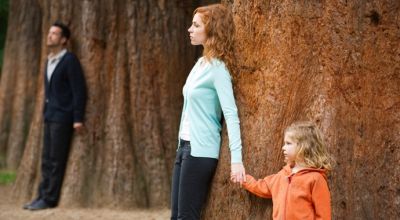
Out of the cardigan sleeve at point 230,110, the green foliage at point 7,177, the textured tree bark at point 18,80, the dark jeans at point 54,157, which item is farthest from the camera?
the textured tree bark at point 18,80

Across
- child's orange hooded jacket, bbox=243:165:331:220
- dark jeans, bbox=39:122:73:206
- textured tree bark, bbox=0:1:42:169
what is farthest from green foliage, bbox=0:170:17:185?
child's orange hooded jacket, bbox=243:165:331:220

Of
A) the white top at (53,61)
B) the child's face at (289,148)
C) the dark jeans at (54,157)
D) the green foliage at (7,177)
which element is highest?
the white top at (53,61)

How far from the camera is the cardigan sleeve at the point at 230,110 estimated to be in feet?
15.2

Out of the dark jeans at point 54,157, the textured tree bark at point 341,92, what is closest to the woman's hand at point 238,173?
the textured tree bark at point 341,92

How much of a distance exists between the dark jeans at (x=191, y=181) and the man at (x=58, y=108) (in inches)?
135

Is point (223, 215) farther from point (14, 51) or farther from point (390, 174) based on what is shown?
point (14, 51)

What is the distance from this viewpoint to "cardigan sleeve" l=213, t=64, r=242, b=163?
463 centimetres

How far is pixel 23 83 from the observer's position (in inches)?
458

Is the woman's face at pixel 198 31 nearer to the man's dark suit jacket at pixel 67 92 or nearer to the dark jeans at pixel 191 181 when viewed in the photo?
the dark jeans at pixel 191 181

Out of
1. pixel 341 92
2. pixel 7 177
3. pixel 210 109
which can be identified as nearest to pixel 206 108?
pixel 210 109

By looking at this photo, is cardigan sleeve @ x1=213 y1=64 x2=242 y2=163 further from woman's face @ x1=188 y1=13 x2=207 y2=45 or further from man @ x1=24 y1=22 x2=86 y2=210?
man @ x1=24 y1=22 x2=86 y2=210

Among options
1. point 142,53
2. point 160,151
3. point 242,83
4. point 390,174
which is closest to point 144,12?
point 142,53

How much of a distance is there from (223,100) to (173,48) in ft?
12.5

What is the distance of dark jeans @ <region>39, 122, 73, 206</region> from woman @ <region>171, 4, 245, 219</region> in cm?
359
